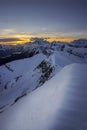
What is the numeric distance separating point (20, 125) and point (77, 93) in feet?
9.27

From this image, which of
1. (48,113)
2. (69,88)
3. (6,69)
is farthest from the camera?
(6,69)

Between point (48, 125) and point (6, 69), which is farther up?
point (48, 125)

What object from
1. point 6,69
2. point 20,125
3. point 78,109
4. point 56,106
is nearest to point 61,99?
point 56,106

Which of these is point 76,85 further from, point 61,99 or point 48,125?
point 48,125

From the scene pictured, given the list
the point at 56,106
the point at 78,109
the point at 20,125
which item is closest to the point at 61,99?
the point at 56,106

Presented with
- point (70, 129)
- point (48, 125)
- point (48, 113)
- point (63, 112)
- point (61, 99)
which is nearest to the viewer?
point (70, 129)

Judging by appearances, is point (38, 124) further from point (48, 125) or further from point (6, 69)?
point (6, 69)

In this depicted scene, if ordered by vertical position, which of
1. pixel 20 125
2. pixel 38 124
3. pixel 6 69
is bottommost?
pixel 6 69

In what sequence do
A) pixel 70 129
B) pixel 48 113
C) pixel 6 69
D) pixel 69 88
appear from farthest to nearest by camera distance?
pixel 6 69 < pixel 69 88 < pixel 48 113 < pixel 70 129

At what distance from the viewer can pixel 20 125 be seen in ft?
28.2

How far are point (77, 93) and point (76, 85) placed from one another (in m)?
1.35

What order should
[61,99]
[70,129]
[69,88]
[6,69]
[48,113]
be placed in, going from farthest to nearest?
[6,69] → [69,88] → [61,99] → [48,113] → [70,129]

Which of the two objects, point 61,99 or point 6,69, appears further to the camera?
point 6,69

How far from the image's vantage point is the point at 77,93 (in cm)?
931
